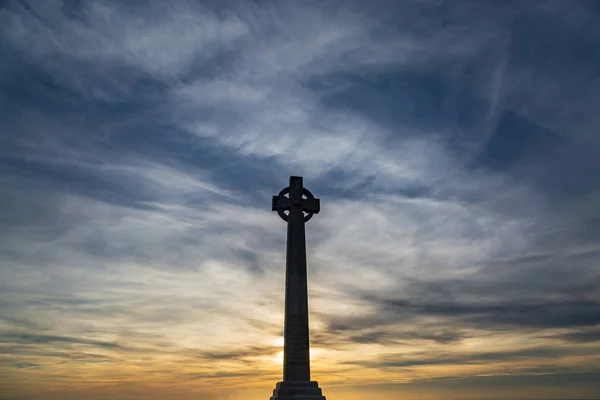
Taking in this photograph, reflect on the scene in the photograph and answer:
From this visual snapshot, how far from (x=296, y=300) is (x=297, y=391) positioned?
336 cm

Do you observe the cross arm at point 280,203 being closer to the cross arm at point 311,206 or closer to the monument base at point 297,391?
the cross arm at point 311,206

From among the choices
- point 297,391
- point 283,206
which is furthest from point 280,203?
point 297,391

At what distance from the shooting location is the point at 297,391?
19.0 meters

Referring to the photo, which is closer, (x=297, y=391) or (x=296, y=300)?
(x=297, y=391)

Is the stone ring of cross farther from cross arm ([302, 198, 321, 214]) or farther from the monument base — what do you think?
the monument base

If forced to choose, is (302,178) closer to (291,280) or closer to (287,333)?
(291,280)

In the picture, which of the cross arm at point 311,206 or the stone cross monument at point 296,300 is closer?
the stone cross monument at point 296,300

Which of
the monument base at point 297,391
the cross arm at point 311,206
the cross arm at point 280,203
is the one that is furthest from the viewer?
the cross arm at point 311,206

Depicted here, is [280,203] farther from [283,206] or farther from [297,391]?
[297,391]

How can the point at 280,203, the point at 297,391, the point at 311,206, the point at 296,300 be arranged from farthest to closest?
the point at 311,206 → the point at 280,203 → the point at 296,300 → the point at 297,391

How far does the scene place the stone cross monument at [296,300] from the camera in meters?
19.2

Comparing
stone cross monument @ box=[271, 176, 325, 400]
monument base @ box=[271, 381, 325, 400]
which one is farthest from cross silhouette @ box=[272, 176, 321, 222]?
monument base @ box=[271, 381, 325, 400]

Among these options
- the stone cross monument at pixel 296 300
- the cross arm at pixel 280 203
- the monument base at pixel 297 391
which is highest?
the cross arm at pixel 280 203

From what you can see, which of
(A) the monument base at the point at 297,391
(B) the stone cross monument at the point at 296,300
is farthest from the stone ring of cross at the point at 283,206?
(A) the monument base at the point at 297,391
